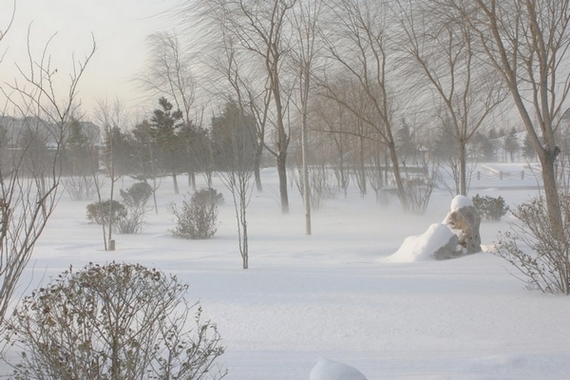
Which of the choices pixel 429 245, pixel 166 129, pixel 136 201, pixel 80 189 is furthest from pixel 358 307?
pixel 166 129

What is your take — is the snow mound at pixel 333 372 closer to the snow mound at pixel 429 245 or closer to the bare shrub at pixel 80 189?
the snow mound at pixel 429 245

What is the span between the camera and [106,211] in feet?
58.4

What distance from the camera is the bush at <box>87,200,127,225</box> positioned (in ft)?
54.6

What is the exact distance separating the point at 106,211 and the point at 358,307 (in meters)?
13.2

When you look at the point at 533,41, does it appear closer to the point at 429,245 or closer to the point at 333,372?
the point at 429,245

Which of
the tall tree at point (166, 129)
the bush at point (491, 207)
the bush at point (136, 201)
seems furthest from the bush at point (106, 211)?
the tall tree at point (166, 129)

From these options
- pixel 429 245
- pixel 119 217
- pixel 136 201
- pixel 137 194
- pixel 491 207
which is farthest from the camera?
pixel 137 194

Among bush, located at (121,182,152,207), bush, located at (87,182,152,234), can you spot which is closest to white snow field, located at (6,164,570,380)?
bush, located at (87,182,152,234)

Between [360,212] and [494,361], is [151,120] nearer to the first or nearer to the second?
[360,212]

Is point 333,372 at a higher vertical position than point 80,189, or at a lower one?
lower

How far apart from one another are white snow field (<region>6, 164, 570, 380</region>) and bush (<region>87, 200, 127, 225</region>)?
296cm

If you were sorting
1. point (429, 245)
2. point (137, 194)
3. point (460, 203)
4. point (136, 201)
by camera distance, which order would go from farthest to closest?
point (137, 194) < point (136, 201) < point (460, 203) < point (429, 245)

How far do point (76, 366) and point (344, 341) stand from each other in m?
2.49

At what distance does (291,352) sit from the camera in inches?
180
